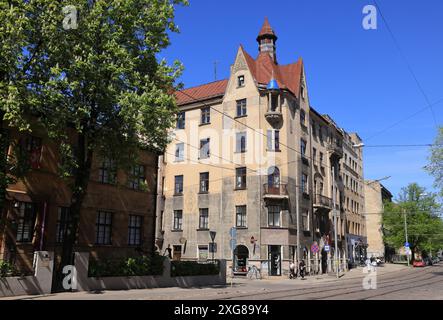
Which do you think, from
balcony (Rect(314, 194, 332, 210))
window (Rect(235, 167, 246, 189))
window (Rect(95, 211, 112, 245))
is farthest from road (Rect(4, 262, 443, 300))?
balcony (Rect(314, 194, 332, 210))

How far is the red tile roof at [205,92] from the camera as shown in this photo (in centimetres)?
4659

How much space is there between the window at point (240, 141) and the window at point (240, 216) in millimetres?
5630

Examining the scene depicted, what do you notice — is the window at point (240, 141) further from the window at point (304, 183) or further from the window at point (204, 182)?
the window at point (304, 183)

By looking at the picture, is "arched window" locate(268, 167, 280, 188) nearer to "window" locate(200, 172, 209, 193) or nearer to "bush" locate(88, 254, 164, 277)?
"window" locate(200, 172, 209, 193)

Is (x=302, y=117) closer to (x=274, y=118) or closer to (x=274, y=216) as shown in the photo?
(x=274, y=118)

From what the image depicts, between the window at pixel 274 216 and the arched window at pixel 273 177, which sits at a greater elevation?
the arched window at pixel 273 177

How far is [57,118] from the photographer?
1830cm

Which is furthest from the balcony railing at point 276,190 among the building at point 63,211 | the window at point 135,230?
the window at point 135,230

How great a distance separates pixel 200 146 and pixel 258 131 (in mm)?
6830

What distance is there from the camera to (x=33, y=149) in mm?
21469

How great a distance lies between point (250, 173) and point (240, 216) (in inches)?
165

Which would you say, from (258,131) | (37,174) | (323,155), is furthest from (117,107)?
(323,155)

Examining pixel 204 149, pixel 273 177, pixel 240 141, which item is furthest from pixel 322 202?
pixel 204 149
